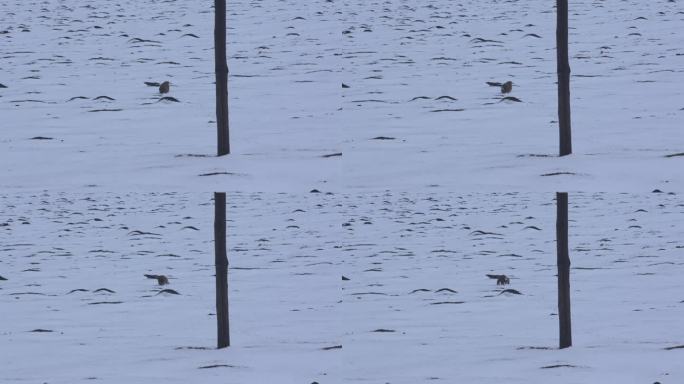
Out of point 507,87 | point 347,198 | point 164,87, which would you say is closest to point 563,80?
point 507,87

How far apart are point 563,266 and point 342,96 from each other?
8.73 feet

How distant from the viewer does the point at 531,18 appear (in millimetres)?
11383

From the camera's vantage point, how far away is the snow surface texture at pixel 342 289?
5.60 meters

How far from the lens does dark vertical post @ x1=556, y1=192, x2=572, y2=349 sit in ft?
18.2

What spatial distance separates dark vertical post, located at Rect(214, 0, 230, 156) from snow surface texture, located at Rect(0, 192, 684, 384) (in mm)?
1147

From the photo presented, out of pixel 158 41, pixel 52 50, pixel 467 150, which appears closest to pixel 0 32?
pixel 52 50

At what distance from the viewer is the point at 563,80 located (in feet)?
18.5

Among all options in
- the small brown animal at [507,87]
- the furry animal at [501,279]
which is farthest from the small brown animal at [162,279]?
the small brown animal at [507,87]

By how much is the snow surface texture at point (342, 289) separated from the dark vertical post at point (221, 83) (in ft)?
3.76

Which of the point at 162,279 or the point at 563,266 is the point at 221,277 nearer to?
the point at 563,266

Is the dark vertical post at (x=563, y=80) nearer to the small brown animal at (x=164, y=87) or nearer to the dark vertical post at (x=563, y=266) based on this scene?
the dark vertical post at (x=563, y=266)

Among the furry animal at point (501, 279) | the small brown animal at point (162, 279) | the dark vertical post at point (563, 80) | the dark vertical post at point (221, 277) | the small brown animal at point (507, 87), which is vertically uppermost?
the dark vertical post at point (563, 80)

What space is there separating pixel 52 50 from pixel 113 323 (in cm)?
443

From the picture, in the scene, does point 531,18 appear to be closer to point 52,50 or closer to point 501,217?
point 501,217
